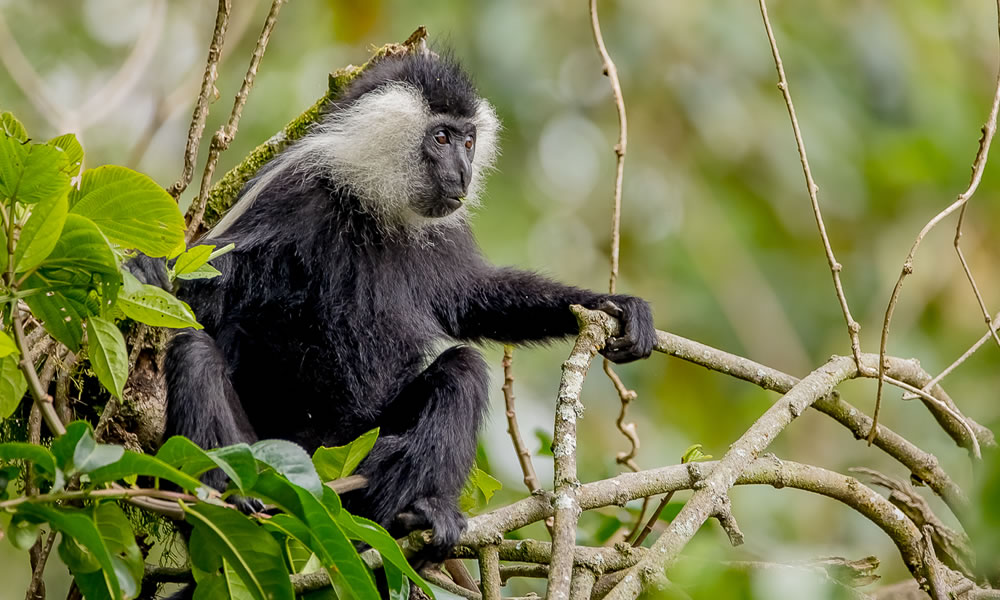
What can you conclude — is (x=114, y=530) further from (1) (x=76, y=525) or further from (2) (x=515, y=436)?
(2) (x=515, y=436)

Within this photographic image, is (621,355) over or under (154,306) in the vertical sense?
over

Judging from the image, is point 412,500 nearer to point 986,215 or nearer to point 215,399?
point 215,399

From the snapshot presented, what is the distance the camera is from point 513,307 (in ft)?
15.5

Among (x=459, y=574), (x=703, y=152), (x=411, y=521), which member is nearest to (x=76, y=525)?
(x=411, y=521)

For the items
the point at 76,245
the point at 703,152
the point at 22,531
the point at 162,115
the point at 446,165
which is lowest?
the point at 22,531

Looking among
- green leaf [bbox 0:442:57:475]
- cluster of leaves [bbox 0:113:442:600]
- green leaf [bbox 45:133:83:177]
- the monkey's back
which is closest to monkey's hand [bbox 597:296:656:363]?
the monkey's back

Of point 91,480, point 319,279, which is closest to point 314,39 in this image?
point 319,279

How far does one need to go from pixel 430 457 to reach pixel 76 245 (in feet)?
5.74

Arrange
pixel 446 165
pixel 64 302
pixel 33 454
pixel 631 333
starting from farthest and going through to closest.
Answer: pixel 446 165, pixel 631 333, pixel 64 302, pixel 33 454

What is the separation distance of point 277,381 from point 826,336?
25.1 ft

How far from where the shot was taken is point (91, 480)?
2.10 metres

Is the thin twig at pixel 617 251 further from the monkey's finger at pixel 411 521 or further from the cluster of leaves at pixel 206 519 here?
the cluster of leaves at pixel 206 519

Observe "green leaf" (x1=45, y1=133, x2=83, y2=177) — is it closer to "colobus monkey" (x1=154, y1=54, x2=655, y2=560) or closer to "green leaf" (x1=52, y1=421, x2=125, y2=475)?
"green leaf" (x1=52, y1=421, x2=125, y2=475)

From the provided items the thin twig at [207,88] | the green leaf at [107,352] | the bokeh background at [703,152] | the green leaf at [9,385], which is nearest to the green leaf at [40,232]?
the green leaf at [107,352]
